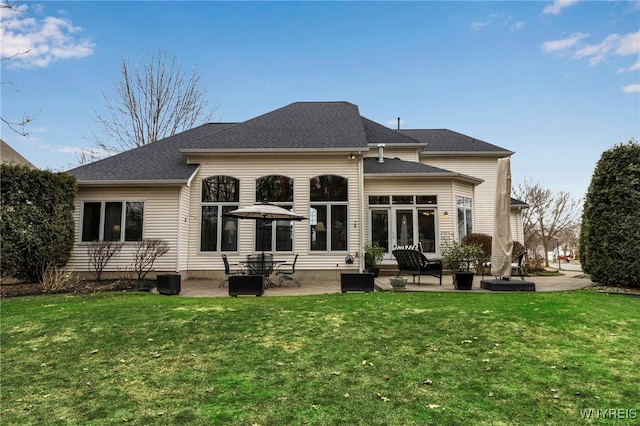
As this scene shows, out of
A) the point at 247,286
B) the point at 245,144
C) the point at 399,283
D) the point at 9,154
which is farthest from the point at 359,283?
the point at 9,154

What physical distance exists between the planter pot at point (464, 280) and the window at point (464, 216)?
18.1 feet

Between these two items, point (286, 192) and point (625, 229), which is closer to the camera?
point (625, 229)

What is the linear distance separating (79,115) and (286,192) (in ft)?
61.7

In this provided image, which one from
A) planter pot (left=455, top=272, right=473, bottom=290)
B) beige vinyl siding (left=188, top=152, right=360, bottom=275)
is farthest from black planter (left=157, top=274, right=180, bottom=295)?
planter pot (left=455, top=272, right=473, bottom=290)

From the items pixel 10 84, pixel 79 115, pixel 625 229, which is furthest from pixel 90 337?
pixel 79 115

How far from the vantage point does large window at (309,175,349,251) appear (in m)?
12.2

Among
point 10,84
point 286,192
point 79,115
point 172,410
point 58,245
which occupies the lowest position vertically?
point 172,410

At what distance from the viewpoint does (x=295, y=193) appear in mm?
12352

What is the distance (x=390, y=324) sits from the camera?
529 cm

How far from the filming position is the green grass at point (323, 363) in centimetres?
285

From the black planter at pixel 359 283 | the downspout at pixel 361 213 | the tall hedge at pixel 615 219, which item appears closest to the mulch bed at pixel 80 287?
the black planter at pixel 359 283

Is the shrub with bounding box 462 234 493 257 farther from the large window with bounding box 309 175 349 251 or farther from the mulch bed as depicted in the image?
the mulch bed

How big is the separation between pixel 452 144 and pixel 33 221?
60.7ft

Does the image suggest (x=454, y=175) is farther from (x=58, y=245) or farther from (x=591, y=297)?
(x=58, y=245)
